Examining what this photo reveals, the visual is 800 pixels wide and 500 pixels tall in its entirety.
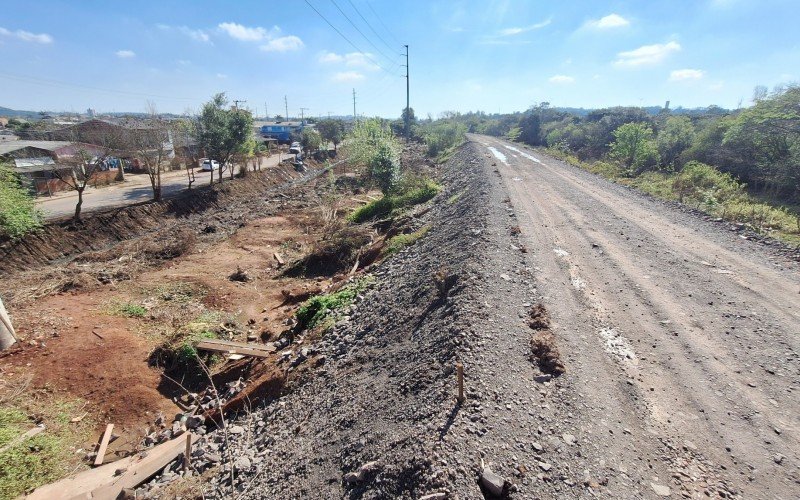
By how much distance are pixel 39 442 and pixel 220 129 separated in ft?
87.4

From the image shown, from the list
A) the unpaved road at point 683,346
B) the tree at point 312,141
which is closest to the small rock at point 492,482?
the unpaved road at point 683,346

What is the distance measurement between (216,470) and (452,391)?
4.89 meters

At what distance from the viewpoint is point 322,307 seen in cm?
1184

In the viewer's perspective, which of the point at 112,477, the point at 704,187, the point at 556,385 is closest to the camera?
the point at 556,385

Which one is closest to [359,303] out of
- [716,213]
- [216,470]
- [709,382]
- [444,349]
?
[444,349]

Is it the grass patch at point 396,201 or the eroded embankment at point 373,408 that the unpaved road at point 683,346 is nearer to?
the eroded embankment at point 373,408

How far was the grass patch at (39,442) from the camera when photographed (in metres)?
6.96

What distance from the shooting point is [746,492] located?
4410mm

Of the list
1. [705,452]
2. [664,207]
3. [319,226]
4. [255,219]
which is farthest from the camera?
[255,219]

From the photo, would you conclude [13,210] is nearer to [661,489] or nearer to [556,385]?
[556,385]

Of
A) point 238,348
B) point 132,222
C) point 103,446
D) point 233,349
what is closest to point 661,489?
point 238,348

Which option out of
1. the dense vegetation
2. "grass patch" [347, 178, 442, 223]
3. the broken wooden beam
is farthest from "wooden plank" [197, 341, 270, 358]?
the dense vegetation

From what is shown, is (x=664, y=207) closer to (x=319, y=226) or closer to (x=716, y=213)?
(x=716, y=213)

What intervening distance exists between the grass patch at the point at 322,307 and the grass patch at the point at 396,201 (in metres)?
10.3
